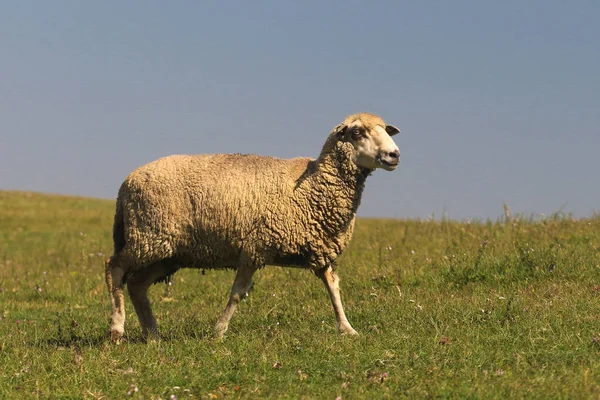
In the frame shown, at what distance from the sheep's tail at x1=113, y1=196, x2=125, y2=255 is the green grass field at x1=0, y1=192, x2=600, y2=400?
1.14 metres

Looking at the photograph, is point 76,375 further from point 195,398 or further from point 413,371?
point 413,371

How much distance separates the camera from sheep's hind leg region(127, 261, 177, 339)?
9.59 m

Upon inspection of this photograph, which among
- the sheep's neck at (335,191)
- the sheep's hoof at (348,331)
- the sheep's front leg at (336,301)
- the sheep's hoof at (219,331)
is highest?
the sheep's neck at (335,191)

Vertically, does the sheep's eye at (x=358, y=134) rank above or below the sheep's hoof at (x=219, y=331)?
above

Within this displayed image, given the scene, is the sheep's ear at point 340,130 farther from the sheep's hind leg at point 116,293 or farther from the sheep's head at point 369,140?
the sheep's hind leg at point 116,293

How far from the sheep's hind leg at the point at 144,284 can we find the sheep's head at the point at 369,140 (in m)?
2.74

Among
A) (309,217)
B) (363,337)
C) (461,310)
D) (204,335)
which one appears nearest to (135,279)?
(204,335)

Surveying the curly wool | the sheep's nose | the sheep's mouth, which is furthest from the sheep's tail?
the sheep's nose

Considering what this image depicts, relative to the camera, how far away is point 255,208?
28.5 feet

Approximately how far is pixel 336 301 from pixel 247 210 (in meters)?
1.42

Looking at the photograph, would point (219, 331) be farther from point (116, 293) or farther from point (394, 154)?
point (394, 154)

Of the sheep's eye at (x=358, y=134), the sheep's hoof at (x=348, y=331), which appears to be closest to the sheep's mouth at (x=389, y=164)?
the sheep's eye at (x=358, y=134)

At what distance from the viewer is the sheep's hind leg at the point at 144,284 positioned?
959cm

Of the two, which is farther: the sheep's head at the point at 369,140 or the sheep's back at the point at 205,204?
the sheep's back at the point at 205,204
